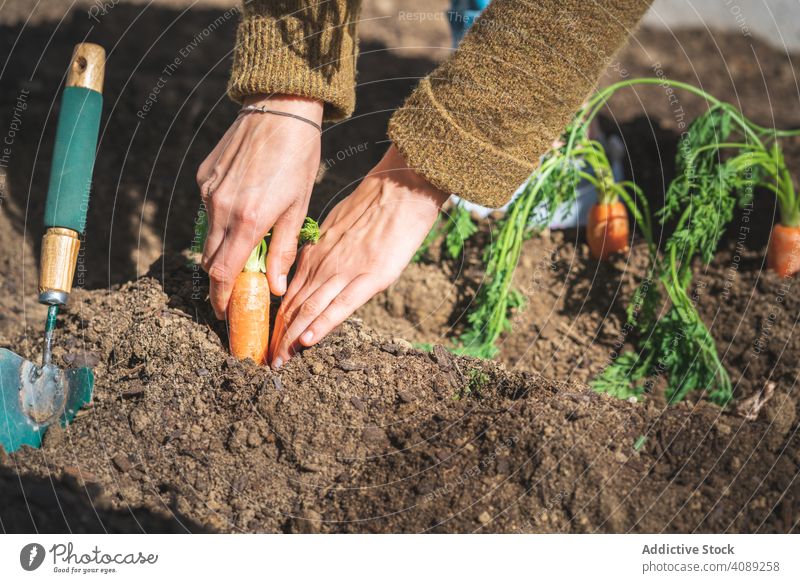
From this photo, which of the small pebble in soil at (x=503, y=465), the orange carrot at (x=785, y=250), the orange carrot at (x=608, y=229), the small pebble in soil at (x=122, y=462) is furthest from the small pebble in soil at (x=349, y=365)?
the orange carrot at (x=785, y=250)

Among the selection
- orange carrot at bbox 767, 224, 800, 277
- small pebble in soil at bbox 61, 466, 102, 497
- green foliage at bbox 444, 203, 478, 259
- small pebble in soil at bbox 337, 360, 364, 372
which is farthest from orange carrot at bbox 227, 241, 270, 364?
orange carrot at bbox 767, 224, 800, 277

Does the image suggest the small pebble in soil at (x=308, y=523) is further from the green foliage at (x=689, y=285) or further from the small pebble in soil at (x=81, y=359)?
the green foliage at (x=689, y=285)

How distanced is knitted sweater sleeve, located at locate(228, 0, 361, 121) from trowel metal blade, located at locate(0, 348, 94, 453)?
88 centimetres

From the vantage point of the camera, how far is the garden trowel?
6.19ft

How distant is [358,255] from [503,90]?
579mm

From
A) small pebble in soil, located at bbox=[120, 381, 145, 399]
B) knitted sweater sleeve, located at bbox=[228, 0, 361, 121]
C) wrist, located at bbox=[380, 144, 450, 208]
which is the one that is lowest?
small pebble in soil, located at bbox=[120, 381, 145, 399]

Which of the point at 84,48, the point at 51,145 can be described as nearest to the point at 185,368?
the point at 84,48

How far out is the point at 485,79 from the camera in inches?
75.1

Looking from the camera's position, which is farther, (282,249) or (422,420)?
(282,249)

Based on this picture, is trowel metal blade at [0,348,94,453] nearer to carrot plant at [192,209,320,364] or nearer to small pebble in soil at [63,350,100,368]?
small pebble in soil at [63,350,100,368]

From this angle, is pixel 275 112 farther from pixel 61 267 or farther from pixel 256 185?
pixel 61 267

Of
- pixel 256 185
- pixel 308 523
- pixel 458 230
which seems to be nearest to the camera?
pixel 308 523

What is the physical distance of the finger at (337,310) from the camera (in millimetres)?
1895

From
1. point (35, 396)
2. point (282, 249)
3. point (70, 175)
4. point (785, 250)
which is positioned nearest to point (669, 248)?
point (785, 250)
